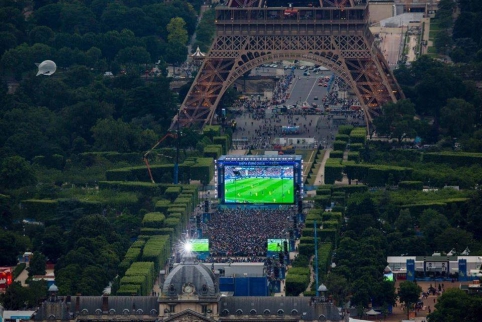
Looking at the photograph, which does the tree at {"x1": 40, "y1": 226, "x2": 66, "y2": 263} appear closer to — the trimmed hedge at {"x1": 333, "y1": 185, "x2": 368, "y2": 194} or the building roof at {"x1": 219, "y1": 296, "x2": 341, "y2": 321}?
the trimmed hedge at {"x1": 333, "y1": 185, "x2": 368, "y2": 194}

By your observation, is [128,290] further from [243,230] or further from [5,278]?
[243,230]

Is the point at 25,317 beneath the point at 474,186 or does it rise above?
beneath

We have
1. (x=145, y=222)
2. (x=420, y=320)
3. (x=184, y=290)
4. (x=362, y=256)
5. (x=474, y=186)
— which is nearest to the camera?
(x=184, y=290)

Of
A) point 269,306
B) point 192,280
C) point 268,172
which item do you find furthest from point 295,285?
point 268,172

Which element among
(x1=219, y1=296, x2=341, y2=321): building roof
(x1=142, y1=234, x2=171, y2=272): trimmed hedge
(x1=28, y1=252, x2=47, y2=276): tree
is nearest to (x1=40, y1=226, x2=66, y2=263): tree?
(x1=28, y1=252, x2=47, y2=276): tree

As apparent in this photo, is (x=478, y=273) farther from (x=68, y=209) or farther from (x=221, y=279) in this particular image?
(x=68, y=209)

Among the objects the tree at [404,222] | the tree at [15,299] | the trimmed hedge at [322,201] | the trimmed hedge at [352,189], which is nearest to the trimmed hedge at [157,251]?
the tree at [15,299]

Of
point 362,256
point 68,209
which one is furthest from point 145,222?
Result: point 362,256
